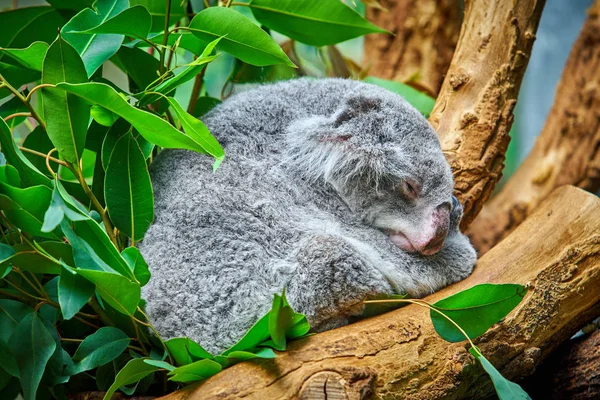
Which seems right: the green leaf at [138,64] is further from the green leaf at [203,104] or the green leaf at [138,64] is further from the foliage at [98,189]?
the green leaf at [203,104]

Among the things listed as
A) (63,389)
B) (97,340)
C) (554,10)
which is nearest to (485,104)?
(97,340)

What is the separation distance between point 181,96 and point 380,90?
1.28m

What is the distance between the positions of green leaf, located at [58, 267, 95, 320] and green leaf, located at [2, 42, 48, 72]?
0.73m

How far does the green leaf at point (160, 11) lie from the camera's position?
2393 mm

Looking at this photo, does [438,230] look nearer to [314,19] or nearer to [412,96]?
[314,19]

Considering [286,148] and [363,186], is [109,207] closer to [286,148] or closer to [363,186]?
[286,148]

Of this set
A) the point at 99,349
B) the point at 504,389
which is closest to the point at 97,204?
the point at 99,349

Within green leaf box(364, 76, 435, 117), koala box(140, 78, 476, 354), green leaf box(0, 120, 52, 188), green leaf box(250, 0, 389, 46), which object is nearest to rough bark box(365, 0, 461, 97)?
green leaf box(364, 76, 435, 117)

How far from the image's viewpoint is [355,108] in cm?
233

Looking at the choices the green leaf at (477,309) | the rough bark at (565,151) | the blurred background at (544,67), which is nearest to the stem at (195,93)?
the green leaf at (477,309)

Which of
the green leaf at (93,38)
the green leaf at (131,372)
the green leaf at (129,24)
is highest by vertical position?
the green leaf at (129,24)

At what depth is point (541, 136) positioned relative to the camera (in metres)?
4.36

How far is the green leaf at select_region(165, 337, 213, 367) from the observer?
6.17 feet

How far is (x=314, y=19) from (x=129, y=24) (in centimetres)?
83
